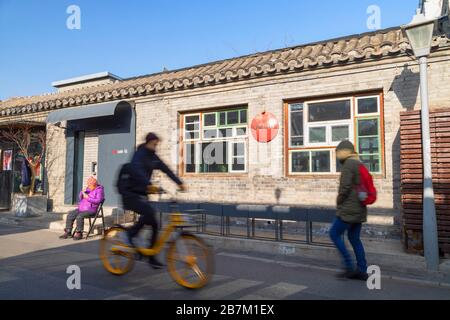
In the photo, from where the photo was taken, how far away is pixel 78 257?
262 inches

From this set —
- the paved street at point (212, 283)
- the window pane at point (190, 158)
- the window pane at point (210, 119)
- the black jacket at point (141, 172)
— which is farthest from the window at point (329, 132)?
the black jacket at point (141, 172)

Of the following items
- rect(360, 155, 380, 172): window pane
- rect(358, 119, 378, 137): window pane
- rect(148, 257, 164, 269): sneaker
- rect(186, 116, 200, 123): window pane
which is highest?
rect(186, 116, 200, 123): window pane

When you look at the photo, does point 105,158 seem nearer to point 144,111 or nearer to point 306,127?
point 144,111

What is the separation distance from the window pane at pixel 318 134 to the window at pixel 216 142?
5.84 feet

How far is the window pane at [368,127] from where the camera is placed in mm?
8219

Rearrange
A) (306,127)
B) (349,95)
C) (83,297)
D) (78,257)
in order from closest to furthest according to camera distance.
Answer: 1. (83,297)
2. (78,257)
3. (349,95)
4. (306,127)

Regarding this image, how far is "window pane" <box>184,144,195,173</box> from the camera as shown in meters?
10.8

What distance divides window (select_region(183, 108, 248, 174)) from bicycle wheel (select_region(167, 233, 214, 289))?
17.9ft

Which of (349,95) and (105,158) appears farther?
(105,158)

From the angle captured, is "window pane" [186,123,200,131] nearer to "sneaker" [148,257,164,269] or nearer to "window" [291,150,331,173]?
"window" [291,150,331,173]

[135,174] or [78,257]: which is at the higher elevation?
[135,174]

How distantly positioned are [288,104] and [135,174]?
5569 mm

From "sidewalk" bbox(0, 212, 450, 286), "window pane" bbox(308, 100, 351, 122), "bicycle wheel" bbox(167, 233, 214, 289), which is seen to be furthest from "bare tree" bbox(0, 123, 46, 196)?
"bicycle wheel" bbox(167, 233, 214, 289)
